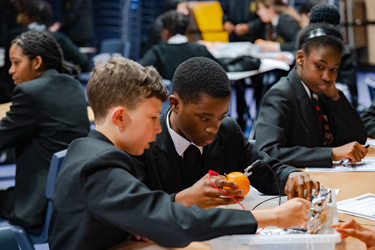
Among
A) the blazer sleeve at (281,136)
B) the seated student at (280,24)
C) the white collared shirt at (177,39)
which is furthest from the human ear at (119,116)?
the seated student at (280,24)

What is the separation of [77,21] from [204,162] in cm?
689

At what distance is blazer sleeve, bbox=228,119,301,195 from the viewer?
5.90 ft

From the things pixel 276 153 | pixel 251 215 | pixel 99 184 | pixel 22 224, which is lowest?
pixel 22 224

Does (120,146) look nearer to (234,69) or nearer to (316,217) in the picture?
(316,217)

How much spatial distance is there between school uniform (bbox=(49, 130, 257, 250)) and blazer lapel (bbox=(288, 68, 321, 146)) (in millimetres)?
1271

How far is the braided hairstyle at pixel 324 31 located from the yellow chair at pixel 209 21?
410cm

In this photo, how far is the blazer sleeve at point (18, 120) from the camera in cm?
238

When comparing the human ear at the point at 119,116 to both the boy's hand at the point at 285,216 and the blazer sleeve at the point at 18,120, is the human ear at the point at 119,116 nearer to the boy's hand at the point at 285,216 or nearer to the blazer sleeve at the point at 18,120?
the boy's hand at the point at 285,216

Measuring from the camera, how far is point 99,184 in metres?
1.19

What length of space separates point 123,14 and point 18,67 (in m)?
6.84

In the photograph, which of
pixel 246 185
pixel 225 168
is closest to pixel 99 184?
pixel 246 185

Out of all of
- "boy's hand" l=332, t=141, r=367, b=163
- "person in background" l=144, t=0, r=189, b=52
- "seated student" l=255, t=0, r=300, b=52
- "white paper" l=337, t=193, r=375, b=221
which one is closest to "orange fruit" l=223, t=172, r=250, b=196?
"white paper" l=337, t=193, r=375, b=221

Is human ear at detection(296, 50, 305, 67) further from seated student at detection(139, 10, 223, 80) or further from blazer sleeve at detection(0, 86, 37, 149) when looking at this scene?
seated student at detection(139, 10, 223, 80)

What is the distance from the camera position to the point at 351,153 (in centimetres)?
211
